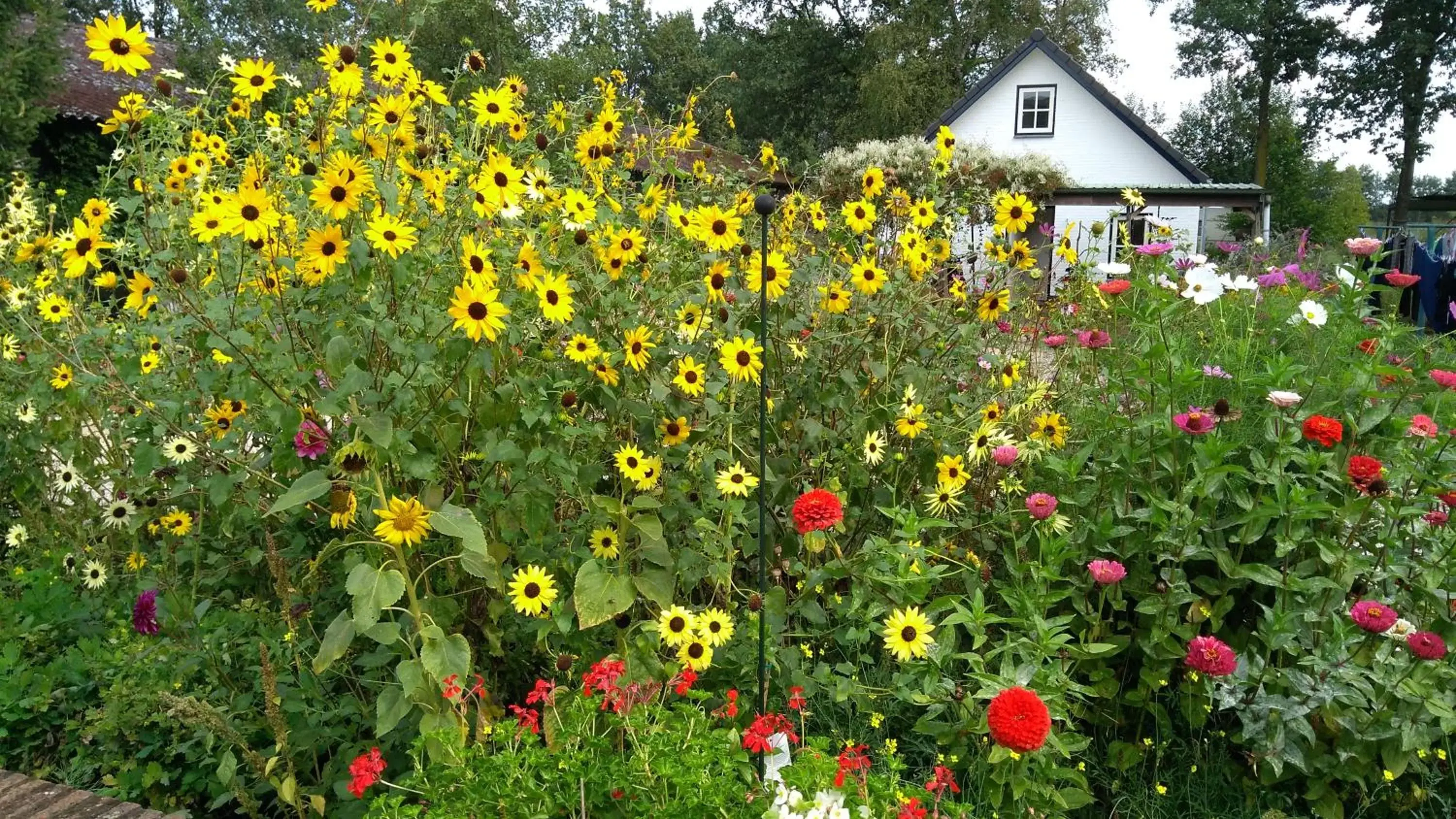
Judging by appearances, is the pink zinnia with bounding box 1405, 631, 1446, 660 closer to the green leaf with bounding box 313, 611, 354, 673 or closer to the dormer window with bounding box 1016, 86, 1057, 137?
the green leaf with bounding box 313, 611, 354, 673

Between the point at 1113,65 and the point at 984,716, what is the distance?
30576 millimetres

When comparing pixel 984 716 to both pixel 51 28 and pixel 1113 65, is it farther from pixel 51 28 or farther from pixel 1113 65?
pixel 1113 65

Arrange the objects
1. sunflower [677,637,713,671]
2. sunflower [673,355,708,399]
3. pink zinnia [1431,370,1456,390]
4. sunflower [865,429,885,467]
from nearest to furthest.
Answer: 1. sunflower [677,637,713,671]
2. sunflower [673,355,708,399]
3. pink zinnia [1431,370,1456,390]
4. sunflower [865,429,885,467]

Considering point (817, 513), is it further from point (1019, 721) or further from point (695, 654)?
point (1019, 721)

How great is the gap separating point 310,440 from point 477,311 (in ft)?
1.62

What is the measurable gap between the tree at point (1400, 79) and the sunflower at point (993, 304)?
29.1 metres

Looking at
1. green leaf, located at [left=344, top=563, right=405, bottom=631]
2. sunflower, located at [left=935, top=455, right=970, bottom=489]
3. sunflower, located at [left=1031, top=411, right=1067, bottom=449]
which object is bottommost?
sunflower, located at [left=935, top=455, right=970, bottom=489]

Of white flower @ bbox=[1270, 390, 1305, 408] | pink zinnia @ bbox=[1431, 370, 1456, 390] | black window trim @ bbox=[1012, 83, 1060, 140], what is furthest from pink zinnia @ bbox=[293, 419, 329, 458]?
black window trim @ bbox=[1012, 83, 1060, 140]

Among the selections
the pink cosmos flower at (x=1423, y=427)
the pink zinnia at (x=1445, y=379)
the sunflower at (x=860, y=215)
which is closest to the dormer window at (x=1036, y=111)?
the sunflower at (x=860, y=215)

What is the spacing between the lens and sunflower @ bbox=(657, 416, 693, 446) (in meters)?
2.04

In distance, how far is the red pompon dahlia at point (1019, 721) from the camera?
153 cm

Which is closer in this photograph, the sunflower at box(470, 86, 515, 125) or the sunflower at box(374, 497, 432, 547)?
the sunflower at box(374, 497, 432, 547)

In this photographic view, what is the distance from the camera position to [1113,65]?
28.1 metres

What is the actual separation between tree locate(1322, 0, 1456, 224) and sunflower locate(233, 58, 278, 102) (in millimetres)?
30461
